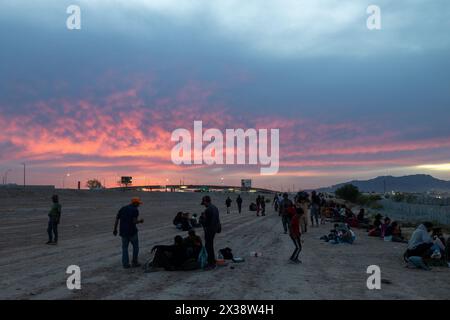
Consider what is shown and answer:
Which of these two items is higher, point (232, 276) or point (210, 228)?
point (210, 228)

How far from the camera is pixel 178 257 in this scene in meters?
11.9

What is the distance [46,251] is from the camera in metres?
15.2

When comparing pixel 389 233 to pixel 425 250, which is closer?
pixel 425 250

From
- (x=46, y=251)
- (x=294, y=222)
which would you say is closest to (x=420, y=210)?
(x=294, y=222)

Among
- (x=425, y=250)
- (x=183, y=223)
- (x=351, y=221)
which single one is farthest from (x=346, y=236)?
(x=351, y=221)

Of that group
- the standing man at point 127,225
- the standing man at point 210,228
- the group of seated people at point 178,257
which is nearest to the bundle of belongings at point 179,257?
the group of seated people at point 178,257

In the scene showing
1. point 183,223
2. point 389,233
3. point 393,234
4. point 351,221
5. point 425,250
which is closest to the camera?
point 425,250

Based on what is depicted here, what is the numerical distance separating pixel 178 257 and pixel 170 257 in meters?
0.23

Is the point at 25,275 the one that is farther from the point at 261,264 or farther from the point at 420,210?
the point at 420,210

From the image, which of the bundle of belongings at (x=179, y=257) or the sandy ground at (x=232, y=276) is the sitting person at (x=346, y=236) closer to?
the sandy ground at (x=232, y=276)

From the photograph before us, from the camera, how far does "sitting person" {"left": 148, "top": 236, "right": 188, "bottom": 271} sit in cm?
1187

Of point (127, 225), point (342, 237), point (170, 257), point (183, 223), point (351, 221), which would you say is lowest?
point (351, 221)

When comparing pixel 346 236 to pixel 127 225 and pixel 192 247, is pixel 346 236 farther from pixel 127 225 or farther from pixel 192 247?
pixel 127 225

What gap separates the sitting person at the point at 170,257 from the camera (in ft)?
38.9
